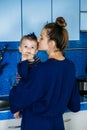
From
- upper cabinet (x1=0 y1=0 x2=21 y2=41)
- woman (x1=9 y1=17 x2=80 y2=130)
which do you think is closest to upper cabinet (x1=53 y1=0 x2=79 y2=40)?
upper cabinet (x1=0 y1=0 x2=21 y2=41)

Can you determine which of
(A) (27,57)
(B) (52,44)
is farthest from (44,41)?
(A) (27,57)

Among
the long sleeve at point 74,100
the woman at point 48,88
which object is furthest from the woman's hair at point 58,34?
the long sleeve at point 74,100

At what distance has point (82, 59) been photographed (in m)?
3.25

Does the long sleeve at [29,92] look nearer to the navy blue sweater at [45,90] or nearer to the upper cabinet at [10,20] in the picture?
the navy blue sweater at [45,90]

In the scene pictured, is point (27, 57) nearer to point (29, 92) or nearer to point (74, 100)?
point (29, 92)

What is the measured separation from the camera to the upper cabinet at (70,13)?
2.69m

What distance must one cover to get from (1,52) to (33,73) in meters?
1.19

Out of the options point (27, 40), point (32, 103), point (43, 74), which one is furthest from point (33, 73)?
point (27, 40)

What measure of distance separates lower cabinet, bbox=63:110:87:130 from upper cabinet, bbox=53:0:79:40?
0.68 metres

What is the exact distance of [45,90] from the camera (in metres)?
1.75

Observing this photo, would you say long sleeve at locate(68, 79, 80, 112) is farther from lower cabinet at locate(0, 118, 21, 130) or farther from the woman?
lower cabinet at locate(0, 118, 21, 130)

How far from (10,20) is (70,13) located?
56cm

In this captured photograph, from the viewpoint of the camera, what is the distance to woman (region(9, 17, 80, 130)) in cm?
174

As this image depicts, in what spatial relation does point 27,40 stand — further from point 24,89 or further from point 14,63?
point 14,63
